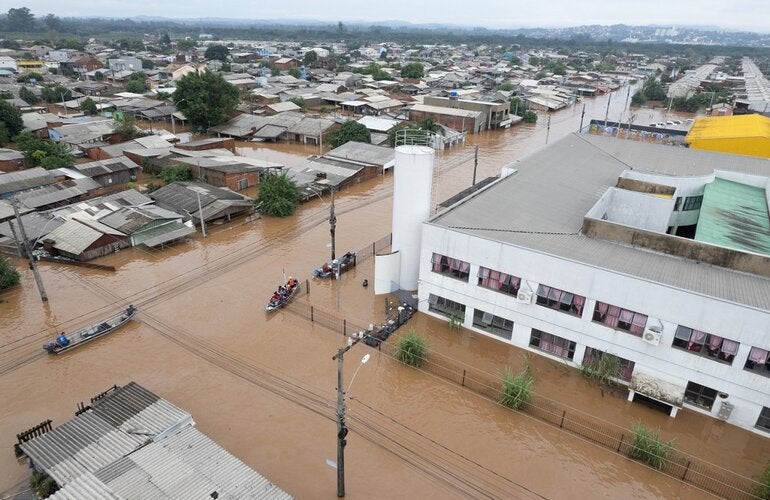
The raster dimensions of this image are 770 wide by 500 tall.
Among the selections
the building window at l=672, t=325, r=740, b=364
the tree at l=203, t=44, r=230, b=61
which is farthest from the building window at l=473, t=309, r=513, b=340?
the tree at l=203, t=44, r=230, b=61

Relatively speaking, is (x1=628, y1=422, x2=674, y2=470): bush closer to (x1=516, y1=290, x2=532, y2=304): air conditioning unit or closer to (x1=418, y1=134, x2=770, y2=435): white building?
(x1=418, y1=134, x2=770, y2=435): white building

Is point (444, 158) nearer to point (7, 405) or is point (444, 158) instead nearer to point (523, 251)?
point (523, 251)

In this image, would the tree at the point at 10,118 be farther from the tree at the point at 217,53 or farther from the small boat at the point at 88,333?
the tree at the point at 217,53

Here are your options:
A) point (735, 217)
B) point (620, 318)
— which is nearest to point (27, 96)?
point (620, 318)

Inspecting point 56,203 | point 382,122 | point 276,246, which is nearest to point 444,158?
point 382,122

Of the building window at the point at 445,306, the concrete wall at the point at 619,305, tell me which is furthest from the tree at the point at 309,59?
the concrete wall at the point at 619,305

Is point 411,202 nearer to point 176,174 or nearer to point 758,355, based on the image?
point 758,355
